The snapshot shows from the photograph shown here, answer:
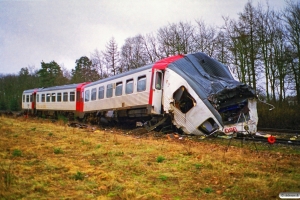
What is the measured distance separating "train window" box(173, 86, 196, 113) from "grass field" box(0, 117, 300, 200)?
3.92 metres

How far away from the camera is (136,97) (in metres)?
13.0

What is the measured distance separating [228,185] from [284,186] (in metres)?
0.81

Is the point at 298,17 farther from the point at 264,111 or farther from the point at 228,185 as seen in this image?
the point at 228,185

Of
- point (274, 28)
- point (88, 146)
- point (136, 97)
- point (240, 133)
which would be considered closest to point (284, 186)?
point (88, 146)

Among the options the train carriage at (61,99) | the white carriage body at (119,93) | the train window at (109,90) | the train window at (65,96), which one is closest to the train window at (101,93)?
the white carriage body at (119,93)

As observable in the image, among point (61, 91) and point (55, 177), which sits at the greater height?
point (61, 91)

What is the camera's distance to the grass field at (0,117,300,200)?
3980mm

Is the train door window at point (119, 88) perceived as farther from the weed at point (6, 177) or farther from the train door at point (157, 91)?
the weed at point (6, 177)

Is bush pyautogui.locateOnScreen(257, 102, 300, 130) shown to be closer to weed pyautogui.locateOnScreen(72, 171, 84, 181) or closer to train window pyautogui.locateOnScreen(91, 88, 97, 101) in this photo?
train window pyautogui.locateOnScreen(91, 88, 97, 101)

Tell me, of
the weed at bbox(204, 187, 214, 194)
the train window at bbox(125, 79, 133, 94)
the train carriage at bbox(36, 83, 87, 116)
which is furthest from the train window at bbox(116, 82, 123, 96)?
the weed at bbox(204, 187, 214, 194)

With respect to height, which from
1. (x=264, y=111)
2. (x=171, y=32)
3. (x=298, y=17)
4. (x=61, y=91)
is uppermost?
(x=171, y=32)

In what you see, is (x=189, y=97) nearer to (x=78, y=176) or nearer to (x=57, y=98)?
(x=78, y=176)

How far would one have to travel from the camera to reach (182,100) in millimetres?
11156

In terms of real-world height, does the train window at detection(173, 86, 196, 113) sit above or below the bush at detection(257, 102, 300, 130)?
above
